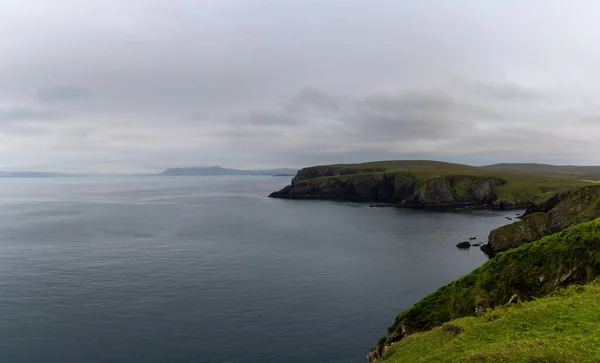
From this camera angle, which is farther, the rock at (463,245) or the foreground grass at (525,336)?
the rock at (463,245)

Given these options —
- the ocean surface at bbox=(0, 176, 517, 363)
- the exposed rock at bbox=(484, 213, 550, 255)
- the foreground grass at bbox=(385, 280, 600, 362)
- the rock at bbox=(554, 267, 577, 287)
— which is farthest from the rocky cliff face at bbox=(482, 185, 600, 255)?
the foreground grass at bbox=(385, 280, 600, 362)

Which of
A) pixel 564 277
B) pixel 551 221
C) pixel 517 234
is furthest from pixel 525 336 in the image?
pixel 551 221

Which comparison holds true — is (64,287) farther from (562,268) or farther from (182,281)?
(562,268)

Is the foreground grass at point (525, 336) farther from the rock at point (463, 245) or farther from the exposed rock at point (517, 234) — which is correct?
the rock at point (463, 245)

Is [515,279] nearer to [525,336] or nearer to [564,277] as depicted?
[564,277]

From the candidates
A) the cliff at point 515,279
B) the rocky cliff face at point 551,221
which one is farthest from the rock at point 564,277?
the rocky cliff face at point 551,221
